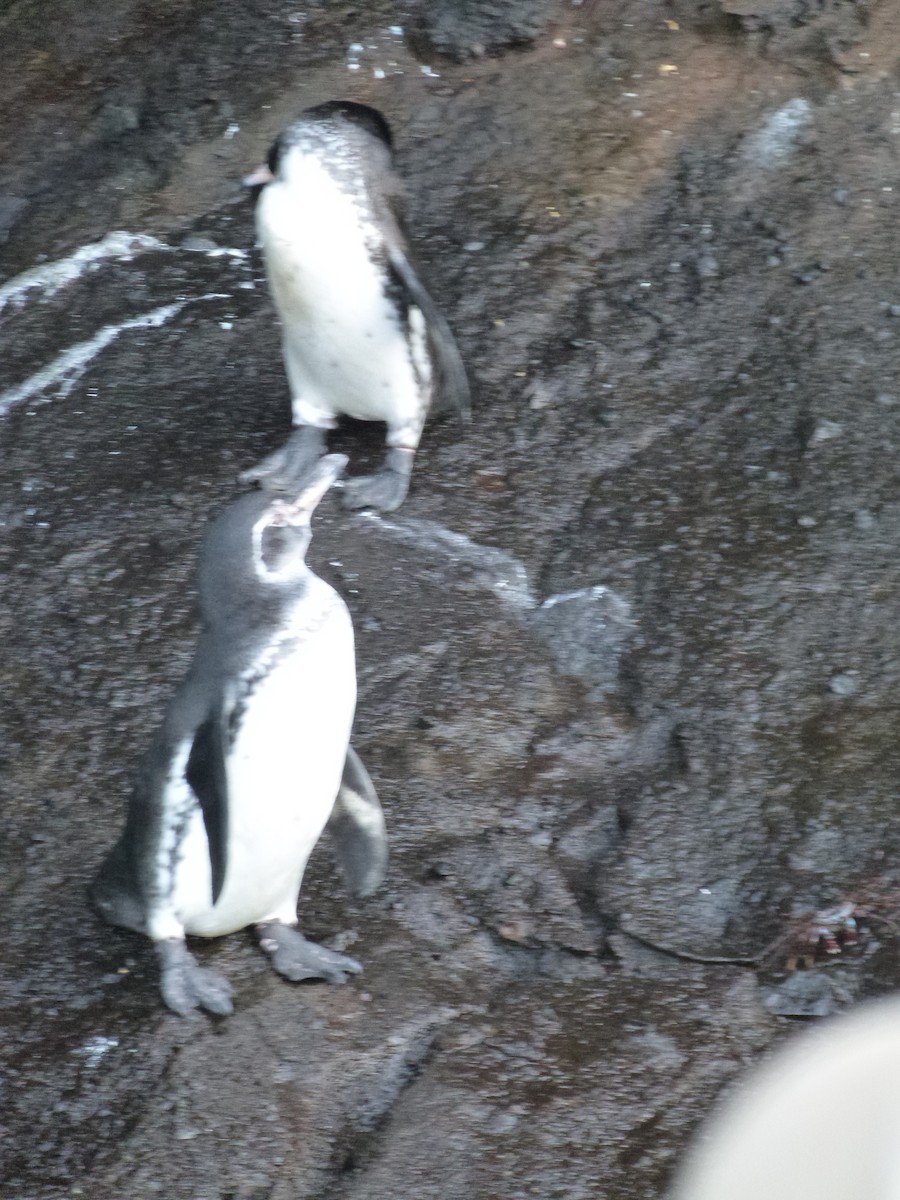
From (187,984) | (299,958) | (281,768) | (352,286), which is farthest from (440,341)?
(187,984)

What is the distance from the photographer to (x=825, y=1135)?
0.79 metres

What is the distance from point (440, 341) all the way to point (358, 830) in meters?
1.61

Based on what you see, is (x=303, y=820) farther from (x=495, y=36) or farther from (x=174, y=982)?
(x=495, y=36)

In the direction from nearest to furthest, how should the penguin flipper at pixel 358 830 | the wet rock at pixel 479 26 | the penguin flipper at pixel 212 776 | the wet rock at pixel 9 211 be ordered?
the penguin flipper at pixel 212 776 < the penguin flipper at pixel 358 830 < the wet rock at pixel 9 211 < the wet rock at pixel 479 26

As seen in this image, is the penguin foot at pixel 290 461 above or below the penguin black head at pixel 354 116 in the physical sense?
below

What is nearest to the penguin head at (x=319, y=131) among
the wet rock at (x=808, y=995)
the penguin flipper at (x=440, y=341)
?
the penguin flipper at (x=440, y=341)

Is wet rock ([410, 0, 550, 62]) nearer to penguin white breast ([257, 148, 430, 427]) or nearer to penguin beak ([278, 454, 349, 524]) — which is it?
penguin white breast ([257, 148, 430, 427])

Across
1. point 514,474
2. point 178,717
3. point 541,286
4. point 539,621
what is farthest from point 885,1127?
point 541,286

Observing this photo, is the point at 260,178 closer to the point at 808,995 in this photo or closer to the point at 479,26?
the point at 479,26

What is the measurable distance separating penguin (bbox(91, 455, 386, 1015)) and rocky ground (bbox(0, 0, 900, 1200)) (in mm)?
97

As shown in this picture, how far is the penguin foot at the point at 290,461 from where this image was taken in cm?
399

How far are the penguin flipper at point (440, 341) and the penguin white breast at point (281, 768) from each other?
1.45 meters

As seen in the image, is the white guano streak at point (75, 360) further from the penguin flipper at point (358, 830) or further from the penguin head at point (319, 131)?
the penguin flipper at point (358, 830)

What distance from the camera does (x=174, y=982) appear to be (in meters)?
2.63
